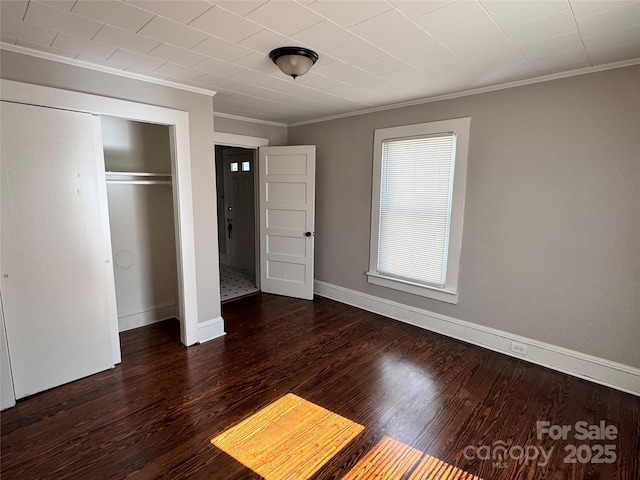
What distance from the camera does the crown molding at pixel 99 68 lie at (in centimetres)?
207

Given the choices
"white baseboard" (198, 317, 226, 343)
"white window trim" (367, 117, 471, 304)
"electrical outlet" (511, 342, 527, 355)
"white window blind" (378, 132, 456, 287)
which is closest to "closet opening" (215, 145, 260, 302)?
"white baseboard" (198, 317, 226, 343)

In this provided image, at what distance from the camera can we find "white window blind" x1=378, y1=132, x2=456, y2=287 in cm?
328

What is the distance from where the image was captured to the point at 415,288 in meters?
3.60

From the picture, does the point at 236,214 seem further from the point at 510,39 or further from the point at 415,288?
the point at 510,39

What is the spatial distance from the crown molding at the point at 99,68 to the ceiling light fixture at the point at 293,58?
109 cm

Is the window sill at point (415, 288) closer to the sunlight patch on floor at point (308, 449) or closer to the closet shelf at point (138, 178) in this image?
the sunlight patch on floor at point (308, 449)

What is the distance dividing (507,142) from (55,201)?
365 centimetres

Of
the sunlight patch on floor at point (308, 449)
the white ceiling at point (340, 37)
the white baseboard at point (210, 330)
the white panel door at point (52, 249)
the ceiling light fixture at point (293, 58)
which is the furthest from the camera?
the white baseboard at point (210, 330)

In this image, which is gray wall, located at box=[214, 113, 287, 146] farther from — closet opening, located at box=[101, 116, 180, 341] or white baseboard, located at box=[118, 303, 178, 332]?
white baseboard, located at box=[118, 303, 178, 332]

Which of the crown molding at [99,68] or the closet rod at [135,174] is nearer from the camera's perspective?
the crown molding at [99,68]

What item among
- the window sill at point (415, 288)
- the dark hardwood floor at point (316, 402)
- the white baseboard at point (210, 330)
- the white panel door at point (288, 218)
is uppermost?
the white panel door at point (288, 218)

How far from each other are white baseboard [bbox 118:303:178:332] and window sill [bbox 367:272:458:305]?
2.40 meters

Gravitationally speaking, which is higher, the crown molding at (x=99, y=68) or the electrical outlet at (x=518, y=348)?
the crown molding at (x=99, y=68)

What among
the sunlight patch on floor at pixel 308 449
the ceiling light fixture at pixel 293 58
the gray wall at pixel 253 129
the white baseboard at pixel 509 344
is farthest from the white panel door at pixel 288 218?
the sunlight patch on floor at pixel 308 449
